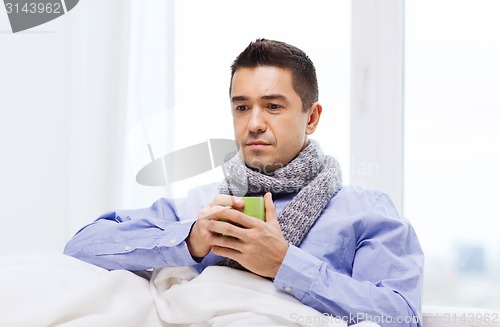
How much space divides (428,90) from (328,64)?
336mm

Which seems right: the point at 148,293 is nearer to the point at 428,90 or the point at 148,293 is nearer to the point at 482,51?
the point at 428,90

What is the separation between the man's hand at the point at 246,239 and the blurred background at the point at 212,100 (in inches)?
34.1

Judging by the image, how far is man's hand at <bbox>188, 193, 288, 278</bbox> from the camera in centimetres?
118

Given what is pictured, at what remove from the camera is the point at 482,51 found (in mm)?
2057

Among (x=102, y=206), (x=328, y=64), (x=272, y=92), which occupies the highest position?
(x=328, y=64)

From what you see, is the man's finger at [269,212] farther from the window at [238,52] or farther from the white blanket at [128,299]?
the window at [238,52]

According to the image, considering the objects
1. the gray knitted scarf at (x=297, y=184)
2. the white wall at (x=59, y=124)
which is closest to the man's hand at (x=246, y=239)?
the gray knitted scarf at (x=297, y=184)

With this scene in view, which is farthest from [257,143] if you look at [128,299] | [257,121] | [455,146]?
[455,146]

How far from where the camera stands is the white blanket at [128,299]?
1046 mm

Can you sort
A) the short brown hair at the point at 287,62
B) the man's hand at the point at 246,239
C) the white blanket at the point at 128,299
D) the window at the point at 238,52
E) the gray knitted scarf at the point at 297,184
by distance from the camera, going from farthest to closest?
the window at the point at 238,52
the short brown hair at the point at 287,62
the gray knitted scarf at the point at 297,184
the man's hand at the point at 246,239
the white blanket at the point at 128,299

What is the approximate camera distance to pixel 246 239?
1.18 m

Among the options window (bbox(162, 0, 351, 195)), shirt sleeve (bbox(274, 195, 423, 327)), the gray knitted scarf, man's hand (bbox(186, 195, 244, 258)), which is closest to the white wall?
window (bbox(162, 0, 351, 195))

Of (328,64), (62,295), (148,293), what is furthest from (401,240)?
(328,64)

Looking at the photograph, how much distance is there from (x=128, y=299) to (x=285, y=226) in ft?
1.18
